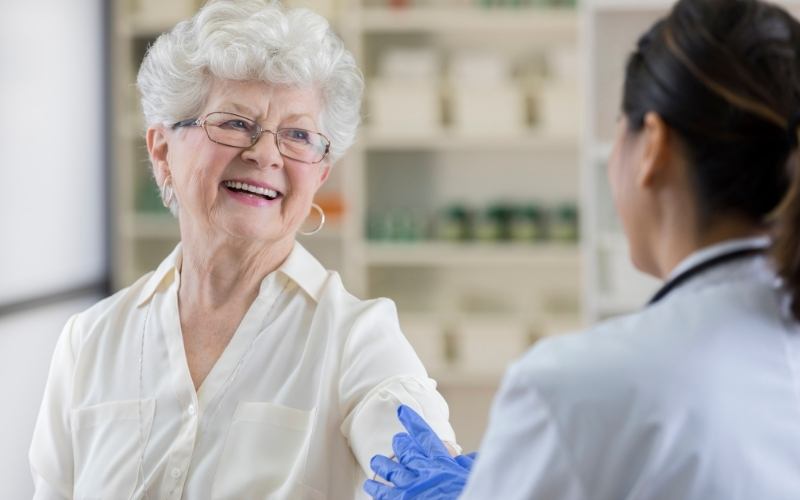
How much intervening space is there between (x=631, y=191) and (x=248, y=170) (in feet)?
2.12

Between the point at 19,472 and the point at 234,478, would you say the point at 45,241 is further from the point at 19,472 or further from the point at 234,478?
the point at 234,478

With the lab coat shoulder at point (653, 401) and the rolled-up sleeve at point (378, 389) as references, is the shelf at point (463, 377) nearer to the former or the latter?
the rolled-up sleeve at point (378, 389)

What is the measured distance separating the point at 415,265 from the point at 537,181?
23.4 inches

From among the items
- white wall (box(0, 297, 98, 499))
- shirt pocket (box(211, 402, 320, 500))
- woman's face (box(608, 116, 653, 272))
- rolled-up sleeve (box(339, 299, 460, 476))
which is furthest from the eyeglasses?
white wall (box(0, 297, 98, 499))

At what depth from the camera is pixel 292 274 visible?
1565 mm

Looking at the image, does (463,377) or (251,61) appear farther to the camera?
(463,377)

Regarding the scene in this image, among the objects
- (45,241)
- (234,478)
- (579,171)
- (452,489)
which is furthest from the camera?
(579,171)

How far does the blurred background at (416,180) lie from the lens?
375cm

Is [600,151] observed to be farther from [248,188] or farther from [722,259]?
[722,259]

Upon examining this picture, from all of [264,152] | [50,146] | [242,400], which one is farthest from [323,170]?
[50,146]

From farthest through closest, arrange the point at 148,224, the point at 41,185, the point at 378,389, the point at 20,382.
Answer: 1. the point at 148,224
2. the point at 41,185
3. the point at 20,382
4. the point at 378,389

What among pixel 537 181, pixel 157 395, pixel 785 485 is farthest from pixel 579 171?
pixel 785 485

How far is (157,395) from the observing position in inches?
59.9

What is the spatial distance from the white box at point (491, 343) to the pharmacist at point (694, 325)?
3.08 meters
